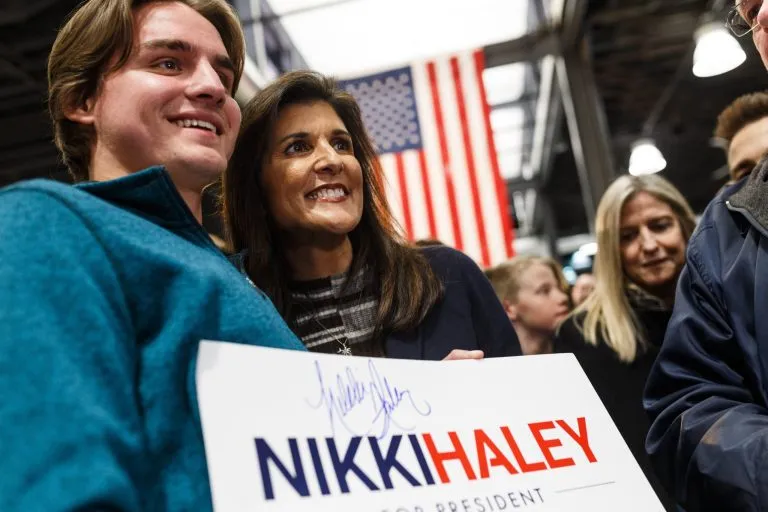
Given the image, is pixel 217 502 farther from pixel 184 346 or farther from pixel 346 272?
pixel 346 272

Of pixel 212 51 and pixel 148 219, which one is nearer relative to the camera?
pixel 148 219

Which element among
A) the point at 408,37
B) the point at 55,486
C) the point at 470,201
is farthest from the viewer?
the point at 408,37

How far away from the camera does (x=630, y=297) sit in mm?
2375

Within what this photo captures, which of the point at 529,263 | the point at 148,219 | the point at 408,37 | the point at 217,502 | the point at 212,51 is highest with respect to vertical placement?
the point at 408,37

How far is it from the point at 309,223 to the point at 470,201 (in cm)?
325

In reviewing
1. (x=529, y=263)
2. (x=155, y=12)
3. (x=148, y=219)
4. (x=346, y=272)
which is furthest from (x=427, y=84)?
(x=148, y=219)

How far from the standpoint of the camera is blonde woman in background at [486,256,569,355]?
11.8 ft

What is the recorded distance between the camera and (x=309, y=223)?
1.60m

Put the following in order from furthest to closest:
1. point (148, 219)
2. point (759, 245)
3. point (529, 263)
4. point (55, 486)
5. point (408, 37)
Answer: point (408, 37)
point (529, 263)
point (759, 245)
point (148, 219)
point (55, 486)

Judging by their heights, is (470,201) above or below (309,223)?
below
